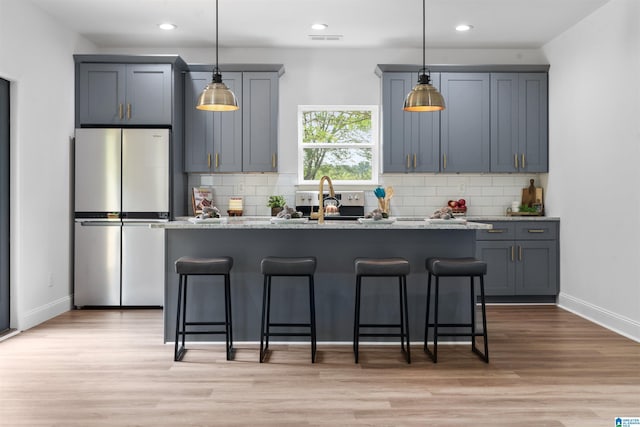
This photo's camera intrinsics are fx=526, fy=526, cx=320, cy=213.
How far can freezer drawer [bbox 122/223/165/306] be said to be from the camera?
5508mm

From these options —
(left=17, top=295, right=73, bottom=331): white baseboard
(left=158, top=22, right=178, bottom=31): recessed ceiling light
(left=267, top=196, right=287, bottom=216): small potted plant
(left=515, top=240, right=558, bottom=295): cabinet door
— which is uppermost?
(left=158, top=22, right=178, bottom=31): recessed ceiling light

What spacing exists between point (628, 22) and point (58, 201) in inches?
217

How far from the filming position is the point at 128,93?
18.6ft

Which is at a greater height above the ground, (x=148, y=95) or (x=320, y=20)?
(x=320, y=20)

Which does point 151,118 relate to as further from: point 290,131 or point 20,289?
point 20,289

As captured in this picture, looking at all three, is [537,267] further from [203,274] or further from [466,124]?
[203,274]

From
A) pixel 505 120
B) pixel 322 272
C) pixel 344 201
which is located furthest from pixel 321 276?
pixel 505 120

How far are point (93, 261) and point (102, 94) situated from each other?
5.87ft

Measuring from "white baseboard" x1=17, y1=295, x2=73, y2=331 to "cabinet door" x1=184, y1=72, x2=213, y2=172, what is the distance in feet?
6.26

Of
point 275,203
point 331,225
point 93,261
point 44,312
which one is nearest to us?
point 331,225

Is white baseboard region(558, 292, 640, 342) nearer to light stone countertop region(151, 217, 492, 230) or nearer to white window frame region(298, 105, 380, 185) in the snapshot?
light stone countertop region(151, 217, 492, 230)

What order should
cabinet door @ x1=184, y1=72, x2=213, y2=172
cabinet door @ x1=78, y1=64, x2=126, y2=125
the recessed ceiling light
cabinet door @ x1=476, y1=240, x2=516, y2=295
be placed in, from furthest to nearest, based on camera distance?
cabinet door @ x1=184, y1=72, x2=213, y2=172, cabinet door @ x1=476, y1=240, x2=516, y2=295, cabinet door @ x1=78, y1=64, x2=126, y2=125, the recessed ceiling light

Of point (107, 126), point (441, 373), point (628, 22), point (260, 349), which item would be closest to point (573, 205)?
point (628, 22)

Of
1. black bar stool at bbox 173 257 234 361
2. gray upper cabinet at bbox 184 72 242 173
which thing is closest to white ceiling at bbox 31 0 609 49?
gray upper cabinet at bbox 184 72 242 173
